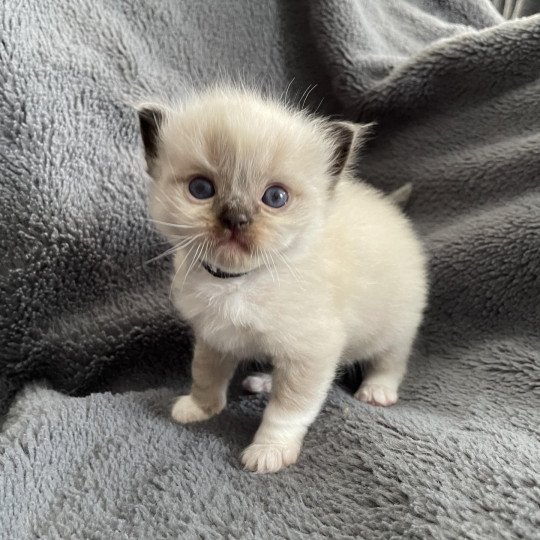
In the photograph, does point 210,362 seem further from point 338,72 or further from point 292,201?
point 338,72

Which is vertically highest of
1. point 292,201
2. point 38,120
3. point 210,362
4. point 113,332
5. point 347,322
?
point 292,201

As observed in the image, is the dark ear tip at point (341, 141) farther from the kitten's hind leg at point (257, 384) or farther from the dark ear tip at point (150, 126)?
the kitten's hind leg at point (257, 384)

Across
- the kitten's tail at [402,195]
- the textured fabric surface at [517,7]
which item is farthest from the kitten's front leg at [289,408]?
the textured fabric surface at [517,7]

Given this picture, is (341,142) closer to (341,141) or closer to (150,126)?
(341,141)

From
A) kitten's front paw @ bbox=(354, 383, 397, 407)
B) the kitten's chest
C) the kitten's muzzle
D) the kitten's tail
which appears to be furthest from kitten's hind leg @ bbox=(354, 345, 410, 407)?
the kitten's muzzle

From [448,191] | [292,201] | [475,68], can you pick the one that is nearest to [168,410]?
[292,201]

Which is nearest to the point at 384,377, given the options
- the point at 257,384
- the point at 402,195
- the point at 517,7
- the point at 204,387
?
the point at 257,384

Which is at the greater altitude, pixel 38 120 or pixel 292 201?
pixel 292 201
